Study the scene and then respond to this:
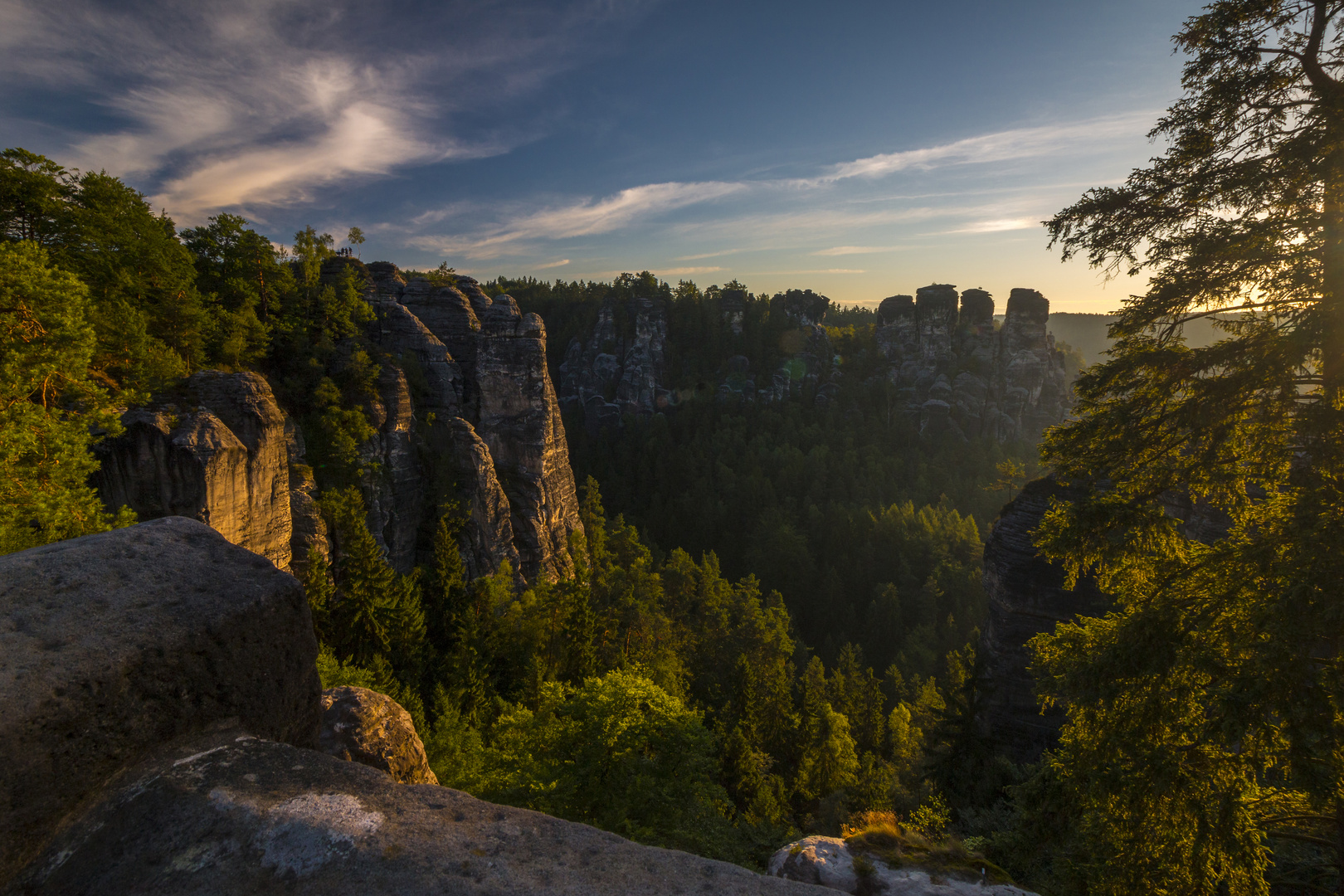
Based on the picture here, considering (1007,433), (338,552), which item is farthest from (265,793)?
(1007,433)

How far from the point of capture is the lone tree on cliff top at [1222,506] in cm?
499

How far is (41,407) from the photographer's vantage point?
35.4 ft

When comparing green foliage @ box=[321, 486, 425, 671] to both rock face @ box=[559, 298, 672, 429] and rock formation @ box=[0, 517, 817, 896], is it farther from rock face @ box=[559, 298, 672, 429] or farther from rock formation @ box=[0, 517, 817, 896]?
rock face @ box=[559, 298, 672, 429]

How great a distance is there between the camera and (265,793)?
99.3 inches

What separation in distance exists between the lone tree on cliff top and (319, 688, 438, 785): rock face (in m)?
9.01

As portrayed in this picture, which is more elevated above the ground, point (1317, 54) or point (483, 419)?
point (1317, 54)

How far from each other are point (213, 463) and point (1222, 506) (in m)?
21.8

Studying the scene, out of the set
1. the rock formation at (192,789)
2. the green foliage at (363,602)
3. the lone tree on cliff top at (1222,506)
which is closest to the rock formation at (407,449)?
the green foliage at (363,602)

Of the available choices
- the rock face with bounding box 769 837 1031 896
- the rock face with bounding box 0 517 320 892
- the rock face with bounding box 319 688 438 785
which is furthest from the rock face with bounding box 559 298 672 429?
the rock face with bounding box 0 517 320 892

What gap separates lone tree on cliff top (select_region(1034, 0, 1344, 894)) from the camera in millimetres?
4988

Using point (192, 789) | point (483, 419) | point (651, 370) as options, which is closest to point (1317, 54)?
point (192, 789)

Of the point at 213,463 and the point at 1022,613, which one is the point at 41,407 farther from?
the point at 1022,613

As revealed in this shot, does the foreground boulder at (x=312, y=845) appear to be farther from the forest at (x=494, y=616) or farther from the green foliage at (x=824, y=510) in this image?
the green foliage at (x=824, y=510)

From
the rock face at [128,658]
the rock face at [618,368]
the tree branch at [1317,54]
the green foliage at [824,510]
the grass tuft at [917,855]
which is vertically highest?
the rock face at [618,368]
